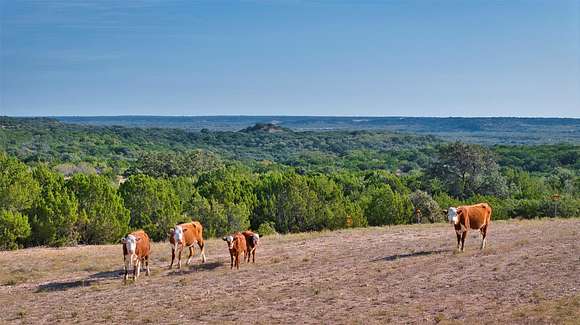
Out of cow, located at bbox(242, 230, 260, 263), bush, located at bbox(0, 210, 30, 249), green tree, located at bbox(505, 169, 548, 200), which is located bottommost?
green tree, located at bbox(505, 169, 548, 200)

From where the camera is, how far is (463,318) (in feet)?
51.2

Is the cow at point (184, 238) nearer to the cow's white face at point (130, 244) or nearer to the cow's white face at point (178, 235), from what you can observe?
the cow's white face at point (178, 235)

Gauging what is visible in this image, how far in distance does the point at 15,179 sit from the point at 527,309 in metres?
33.1

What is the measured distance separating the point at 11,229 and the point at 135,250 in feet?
48.6

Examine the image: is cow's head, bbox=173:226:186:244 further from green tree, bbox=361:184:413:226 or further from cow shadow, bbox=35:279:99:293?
green tree, bbox=361:184:413:226

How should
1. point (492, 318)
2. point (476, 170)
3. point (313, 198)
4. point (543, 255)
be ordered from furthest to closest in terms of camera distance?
point (476, 170)
point (313, 198)
point (543, 255)
point (492, 318)

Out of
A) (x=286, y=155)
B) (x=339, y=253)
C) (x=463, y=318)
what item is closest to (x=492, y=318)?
(x=463, y=318)

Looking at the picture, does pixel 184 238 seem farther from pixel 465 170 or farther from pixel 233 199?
pixel 465 170

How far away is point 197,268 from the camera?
81.5ft

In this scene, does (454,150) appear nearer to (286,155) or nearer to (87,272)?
(87,272)

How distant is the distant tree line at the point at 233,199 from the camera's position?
119 feet

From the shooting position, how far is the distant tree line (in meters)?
36.3

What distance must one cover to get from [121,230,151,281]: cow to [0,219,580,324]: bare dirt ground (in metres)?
0.51

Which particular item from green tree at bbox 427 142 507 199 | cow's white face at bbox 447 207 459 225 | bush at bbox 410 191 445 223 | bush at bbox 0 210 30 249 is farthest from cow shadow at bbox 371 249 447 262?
green tree at bbox 427 142 507 199
